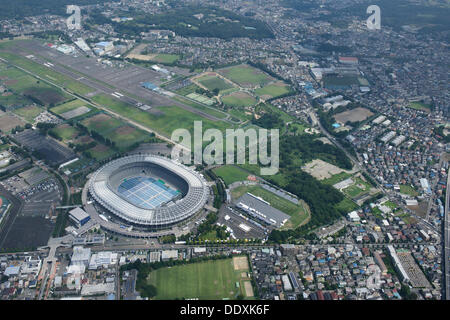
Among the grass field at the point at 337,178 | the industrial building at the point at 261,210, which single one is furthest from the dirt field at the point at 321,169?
the industrial building at the point at 261,210

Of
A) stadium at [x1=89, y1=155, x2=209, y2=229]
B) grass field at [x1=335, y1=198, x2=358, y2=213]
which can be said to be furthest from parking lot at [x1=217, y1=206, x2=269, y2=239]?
grass field at [x1=335, y1=198, x2=358, y2=213]

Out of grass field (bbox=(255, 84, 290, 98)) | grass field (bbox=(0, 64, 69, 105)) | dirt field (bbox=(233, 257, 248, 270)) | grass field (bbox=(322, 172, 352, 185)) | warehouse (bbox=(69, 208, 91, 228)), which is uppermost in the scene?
grass field (bbox=(0, 64, 69, 105))

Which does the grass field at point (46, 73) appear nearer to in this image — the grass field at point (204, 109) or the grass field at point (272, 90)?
the grass field at point (204, 109)

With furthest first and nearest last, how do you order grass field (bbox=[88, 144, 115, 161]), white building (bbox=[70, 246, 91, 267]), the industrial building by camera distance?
grass field (bbox=[88, 144, 115, 161]), the industrial building, white building (bbox=[70, 246, 91, 267])

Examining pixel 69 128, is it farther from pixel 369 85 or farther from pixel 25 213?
pixel 369 85

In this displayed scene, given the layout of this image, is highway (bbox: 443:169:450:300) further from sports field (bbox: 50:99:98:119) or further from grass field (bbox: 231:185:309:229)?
sports field (bbox: 50:99:98:119)
